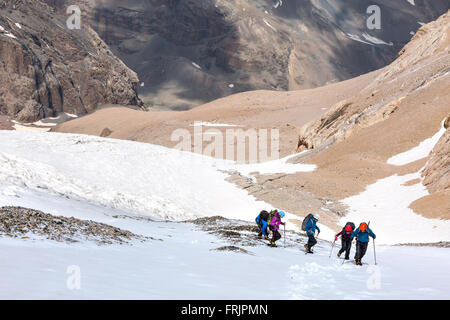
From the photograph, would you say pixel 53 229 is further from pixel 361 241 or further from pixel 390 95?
pixel 390 95

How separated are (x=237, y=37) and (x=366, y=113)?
122798 millimetres

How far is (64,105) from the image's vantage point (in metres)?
102

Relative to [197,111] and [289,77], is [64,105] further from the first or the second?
[289,77]

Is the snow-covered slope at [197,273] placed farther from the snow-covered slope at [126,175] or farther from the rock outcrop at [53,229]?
the snow-covered slope at [126,175]

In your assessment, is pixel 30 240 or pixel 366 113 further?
pixel 366 113

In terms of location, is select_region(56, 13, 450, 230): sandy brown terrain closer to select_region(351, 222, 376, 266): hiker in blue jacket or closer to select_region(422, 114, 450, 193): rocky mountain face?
select_region(422, 114, 450, 193): rocky mountain face

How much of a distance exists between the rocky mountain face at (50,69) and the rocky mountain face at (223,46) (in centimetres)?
3274

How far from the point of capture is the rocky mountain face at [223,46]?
153 metres

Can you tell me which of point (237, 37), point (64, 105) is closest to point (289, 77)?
point (237, 37)

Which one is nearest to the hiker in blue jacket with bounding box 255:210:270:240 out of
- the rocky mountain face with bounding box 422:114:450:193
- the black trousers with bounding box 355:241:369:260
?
the black trousers with bounding box 355:241:369:260

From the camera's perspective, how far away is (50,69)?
100812 mm

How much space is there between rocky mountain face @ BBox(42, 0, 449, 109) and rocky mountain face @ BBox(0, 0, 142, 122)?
107 ft

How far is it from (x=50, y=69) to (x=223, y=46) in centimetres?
7243

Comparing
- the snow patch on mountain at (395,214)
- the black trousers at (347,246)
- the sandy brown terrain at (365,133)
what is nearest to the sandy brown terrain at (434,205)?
the sandy brown terrain at (365,133)
